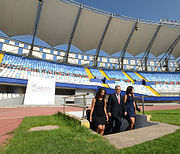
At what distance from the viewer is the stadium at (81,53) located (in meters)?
17.1

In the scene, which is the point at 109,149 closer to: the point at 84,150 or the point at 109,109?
the point at 84,150

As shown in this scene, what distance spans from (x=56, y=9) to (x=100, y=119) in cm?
2084

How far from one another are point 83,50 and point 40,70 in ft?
37.3

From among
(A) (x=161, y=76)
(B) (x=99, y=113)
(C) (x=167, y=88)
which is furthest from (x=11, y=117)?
(A) (x=161, y=76)

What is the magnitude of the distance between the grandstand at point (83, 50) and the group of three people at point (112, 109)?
46.2 ft

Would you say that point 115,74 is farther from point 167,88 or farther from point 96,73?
point 167,88

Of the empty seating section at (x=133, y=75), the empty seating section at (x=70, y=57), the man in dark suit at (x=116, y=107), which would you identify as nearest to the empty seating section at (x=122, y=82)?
the empty seating section at (x=133, y=75)

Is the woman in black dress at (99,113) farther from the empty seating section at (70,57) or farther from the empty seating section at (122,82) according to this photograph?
the empty seating section at (70,57)

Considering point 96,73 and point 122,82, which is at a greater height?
point 96,73

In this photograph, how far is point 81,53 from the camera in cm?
2723

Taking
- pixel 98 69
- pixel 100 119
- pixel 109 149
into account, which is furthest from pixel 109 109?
pixel 98 69

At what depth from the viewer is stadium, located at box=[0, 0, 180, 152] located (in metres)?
17.1

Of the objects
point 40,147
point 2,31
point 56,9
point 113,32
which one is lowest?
point 40,147

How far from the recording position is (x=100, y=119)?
3.24 metres
